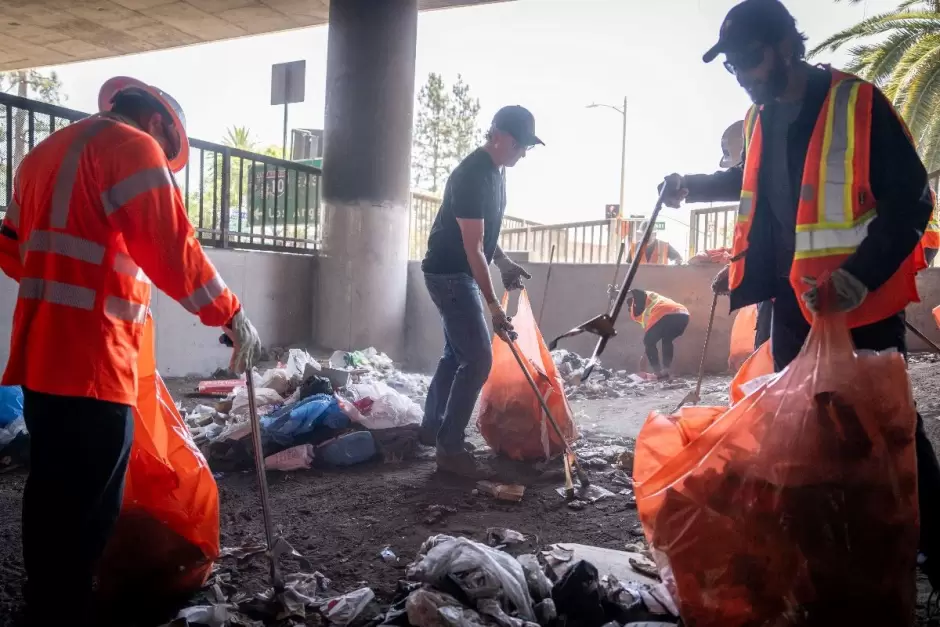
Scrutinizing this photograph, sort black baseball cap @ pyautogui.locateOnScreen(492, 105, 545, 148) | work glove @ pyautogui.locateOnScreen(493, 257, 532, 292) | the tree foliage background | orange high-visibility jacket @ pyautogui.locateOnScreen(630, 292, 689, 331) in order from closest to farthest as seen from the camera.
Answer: black baseball cap @ pyautogui.locateOnScreen(492, 105, 545, 148), work glove @ pyautogui.locateOnScreen(493, 257, 532, 292), orange high-visibility jacket @ pyautogui.locateOnScreen(630, 292, 689, 331), the tree foliage background

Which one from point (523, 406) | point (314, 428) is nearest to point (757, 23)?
point (523, 406)

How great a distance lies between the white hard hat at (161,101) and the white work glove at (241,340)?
49 cm

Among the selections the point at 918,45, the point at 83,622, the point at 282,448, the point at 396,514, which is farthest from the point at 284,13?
the point at 918,45

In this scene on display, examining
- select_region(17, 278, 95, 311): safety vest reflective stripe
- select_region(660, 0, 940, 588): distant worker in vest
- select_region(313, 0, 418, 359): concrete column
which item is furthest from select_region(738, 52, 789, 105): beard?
select_region(313, 0, 418, 359): concrete column

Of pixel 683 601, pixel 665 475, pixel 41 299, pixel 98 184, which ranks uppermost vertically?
pixel 98 184

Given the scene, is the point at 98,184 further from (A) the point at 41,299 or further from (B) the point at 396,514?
(B) the point at 396,514

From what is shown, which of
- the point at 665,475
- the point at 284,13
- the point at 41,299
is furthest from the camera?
the point at 284,13

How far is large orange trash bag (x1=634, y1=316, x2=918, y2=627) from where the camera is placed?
57.6 inches

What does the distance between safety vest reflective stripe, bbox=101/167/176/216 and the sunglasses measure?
1.64 m

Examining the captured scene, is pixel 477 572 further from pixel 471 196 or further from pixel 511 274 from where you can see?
pixel 511 274

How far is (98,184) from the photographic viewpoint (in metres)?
1.56

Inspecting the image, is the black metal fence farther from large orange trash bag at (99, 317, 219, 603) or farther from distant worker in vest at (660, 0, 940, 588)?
distant worker in vest at (660, 0, 940, 588)

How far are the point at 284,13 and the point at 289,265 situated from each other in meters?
3.97

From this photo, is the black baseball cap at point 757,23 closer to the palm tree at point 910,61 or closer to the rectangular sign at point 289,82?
the rectangular sign at point 289,82
